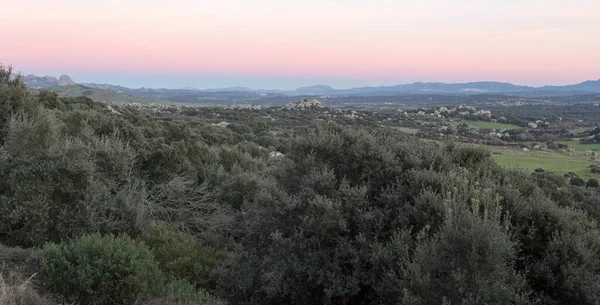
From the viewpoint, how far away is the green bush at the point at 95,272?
235 inches

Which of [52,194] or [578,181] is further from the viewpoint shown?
[578,181]

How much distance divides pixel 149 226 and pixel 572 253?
9.52 meters

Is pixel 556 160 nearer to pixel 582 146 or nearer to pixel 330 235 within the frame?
pixel 582 146

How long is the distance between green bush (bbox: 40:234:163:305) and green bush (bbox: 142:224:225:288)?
1.66 meters

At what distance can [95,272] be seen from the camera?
6105mm

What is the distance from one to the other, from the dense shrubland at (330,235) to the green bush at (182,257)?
1.2 inches

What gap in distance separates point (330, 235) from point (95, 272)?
3.65 m

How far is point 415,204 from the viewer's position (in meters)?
6.73

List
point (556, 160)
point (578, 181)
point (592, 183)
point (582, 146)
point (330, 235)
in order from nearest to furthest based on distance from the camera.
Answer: point (330, 235), point (578, 181), point (592, 183), point (556, 160), point (582, 146)

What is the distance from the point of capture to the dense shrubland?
488cm

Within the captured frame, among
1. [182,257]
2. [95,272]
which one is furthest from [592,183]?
[95,272]

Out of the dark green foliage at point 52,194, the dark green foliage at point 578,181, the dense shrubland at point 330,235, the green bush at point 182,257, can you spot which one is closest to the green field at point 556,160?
the dark green foliage at point 578,181

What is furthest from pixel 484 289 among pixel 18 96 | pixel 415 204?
pixel 18 96

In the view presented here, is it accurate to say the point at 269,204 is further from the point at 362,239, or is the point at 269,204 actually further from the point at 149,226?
the point at 149,226
